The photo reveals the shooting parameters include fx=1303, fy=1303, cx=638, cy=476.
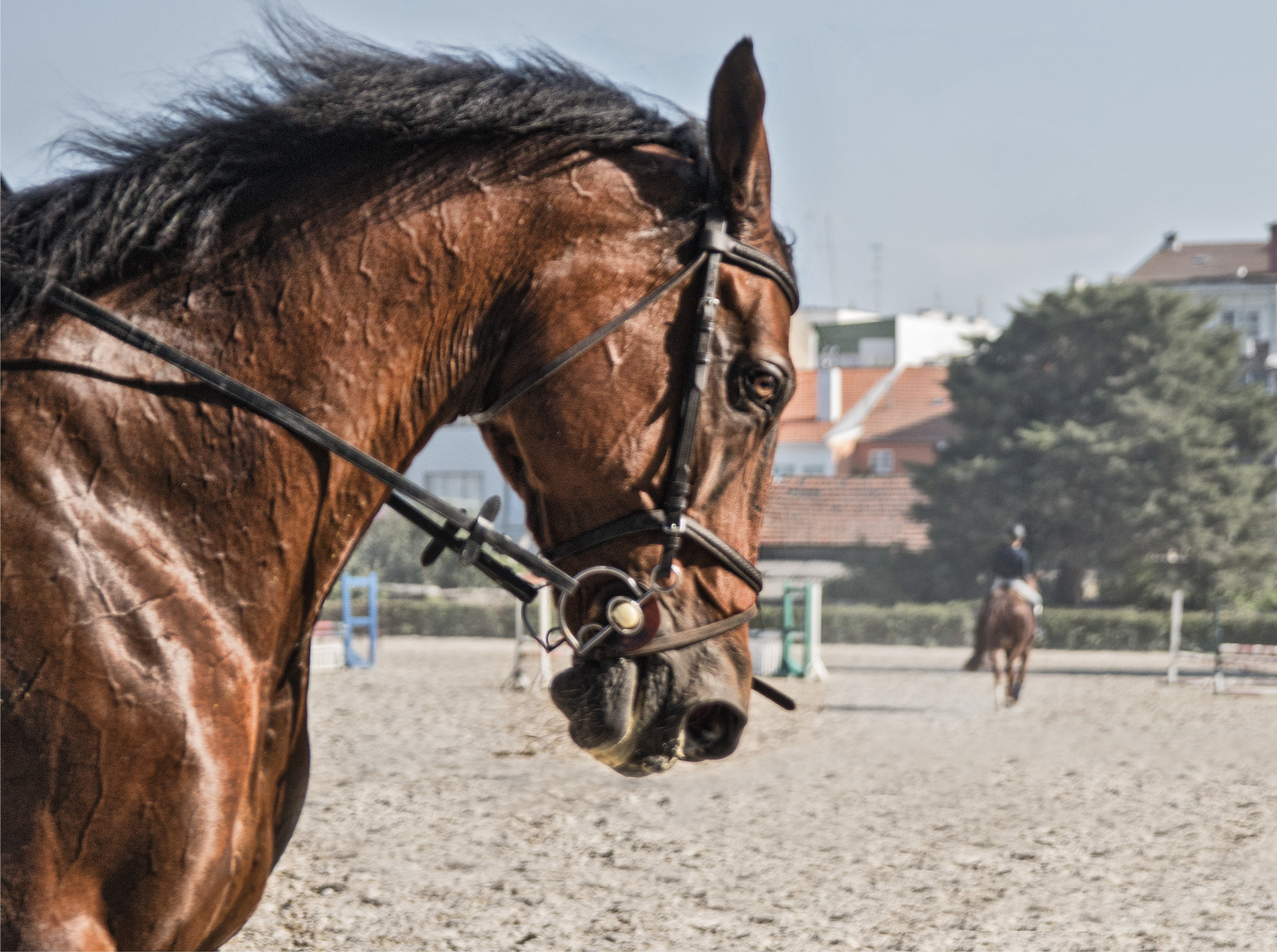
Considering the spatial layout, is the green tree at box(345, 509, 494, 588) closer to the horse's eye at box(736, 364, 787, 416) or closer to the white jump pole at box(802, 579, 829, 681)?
the white jump pole at box(802, 579, 829, 681)

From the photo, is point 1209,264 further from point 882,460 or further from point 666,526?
point 666,526

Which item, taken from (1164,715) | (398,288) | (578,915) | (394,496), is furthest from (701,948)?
(1164,715)

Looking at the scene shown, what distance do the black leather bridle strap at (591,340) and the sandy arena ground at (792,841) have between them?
155 inches

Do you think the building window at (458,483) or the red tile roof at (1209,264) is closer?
the building window at (458,483)

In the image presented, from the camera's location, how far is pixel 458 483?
44938 mm

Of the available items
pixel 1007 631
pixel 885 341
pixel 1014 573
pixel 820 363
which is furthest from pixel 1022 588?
pixel 885 341

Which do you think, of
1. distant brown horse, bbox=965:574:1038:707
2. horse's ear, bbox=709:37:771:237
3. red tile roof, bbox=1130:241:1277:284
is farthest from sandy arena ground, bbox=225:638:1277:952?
red tile roof, bbox=1130:241:1277:284

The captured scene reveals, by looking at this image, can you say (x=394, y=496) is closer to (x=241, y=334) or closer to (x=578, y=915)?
(x=241, y=334)

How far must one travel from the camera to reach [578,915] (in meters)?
5.87

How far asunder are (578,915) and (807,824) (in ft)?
8.66

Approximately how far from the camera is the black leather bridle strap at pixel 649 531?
203 centimetres

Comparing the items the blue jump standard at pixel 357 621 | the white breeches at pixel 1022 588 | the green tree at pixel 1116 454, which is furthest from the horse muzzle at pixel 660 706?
the green tree at pixel 1116 454

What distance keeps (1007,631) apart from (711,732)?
13431 millimetres

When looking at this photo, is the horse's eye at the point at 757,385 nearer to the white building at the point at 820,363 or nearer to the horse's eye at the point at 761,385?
the horse's eye at the point at 761,385
